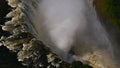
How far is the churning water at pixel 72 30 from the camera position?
29.0m

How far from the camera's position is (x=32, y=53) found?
88.2 feet

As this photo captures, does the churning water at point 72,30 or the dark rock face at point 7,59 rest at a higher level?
the churning water at point 72,30

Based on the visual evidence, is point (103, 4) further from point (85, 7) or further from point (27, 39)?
point (27, 39)

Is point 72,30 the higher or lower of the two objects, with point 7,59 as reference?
higher

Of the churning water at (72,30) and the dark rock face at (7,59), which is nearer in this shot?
the dark rock face at (7,59)

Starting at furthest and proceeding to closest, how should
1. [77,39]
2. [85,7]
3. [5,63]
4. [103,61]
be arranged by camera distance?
[85,7] < [77,39] < [103,61] < [5,63]

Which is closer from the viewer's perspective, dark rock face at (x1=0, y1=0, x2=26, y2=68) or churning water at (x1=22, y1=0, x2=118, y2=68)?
dark rock face at (x1=0, y1=0, x2=26, y2=68)

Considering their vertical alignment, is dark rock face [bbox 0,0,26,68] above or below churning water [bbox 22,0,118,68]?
below

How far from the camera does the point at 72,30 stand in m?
31.6

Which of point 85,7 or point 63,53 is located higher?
point 85,7

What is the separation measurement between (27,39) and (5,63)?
2302 millimetres

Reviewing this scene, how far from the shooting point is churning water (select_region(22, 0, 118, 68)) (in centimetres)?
2897

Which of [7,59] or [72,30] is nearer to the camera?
[7,59]

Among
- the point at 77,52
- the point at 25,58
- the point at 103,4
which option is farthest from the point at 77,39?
the point at 25,58
